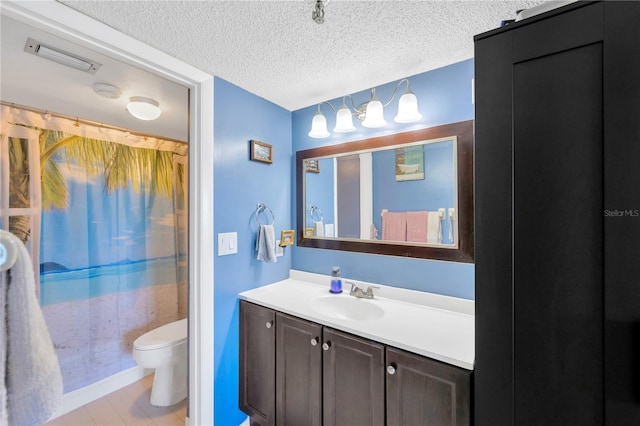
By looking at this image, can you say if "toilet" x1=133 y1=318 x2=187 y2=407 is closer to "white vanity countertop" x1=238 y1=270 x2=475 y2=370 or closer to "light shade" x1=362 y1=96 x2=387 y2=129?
"white vanity countertop" x1=238 y1=270 x2=475 y2=370

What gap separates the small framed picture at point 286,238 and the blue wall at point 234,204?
0.16 m

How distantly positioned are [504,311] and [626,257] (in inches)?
10.6

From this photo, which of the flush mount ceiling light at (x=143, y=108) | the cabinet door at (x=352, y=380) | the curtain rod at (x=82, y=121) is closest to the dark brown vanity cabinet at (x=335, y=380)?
the cabinet door at (x=352, y=380)

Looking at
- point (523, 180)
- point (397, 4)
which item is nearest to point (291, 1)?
point (397, 4)

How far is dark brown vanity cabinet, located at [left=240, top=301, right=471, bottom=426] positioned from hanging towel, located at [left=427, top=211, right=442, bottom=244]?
65cm

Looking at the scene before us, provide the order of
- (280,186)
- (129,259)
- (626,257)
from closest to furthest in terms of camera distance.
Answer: (626,257), (280,186), (129,259)

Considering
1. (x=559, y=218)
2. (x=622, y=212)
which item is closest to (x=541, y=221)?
(x=559, y=218)

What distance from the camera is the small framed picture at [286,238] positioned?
A: 1932 millimetres

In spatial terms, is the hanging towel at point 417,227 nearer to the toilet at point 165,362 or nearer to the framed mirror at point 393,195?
the framed mirror at point 393,195

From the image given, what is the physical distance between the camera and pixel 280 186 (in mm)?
1972

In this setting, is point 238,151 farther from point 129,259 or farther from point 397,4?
point 129,259

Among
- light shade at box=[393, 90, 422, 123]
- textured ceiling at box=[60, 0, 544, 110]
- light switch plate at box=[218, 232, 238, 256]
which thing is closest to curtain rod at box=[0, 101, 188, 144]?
textured ceiling at box=[60, 0, 544, 110]

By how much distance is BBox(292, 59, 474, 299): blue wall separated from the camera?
1373 millimetres

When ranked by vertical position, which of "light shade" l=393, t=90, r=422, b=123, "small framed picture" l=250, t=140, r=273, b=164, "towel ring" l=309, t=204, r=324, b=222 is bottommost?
"towel ring" l=309, t=204, r=324, b=222
